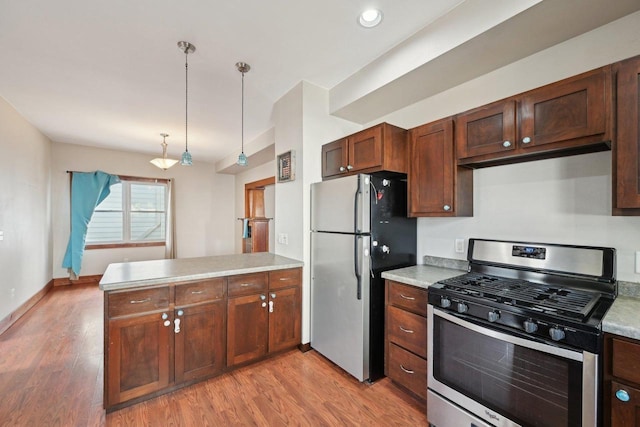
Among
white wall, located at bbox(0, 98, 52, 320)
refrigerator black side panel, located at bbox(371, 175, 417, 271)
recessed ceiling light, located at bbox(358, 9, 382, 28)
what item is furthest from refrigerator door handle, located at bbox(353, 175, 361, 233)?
white wall, located at bbox(0, 98, 52, 320)

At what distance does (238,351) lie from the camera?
7.64ft

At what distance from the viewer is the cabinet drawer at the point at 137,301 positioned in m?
1.82

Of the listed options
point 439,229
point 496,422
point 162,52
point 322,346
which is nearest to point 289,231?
point 322,346

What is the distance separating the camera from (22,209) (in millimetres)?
3639

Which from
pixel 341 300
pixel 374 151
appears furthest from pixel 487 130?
pixel 341 300

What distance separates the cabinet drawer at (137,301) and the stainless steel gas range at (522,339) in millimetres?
1880

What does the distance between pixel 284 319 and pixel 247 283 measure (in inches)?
21.7

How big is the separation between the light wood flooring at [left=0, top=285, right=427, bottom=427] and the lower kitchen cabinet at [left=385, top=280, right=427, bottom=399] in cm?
16

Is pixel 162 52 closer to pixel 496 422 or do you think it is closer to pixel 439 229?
pixel 439 229

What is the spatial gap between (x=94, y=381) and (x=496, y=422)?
2.89 meters

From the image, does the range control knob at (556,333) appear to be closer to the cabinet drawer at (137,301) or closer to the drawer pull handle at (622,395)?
the drawer pull handle at (622,395)

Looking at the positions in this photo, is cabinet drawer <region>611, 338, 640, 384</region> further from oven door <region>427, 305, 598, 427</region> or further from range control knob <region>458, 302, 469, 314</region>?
range control knob <region>458, 302, 469, 314</region>

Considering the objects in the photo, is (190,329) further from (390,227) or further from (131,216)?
(131,216)

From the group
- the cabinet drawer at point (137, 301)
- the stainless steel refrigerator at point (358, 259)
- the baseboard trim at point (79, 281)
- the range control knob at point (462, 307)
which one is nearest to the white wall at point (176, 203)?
the baseboard trim at point (79, 281)
